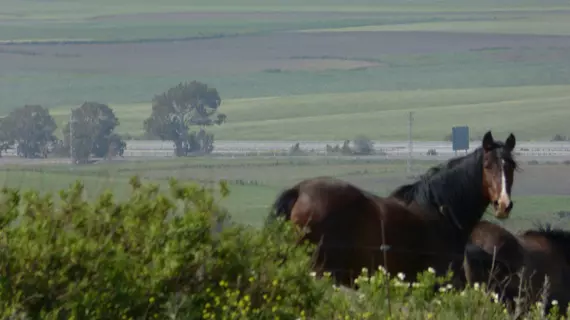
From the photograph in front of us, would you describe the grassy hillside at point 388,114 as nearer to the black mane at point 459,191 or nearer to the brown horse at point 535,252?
the brown horse at point 535,252

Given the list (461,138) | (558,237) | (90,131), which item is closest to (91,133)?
(90,131)

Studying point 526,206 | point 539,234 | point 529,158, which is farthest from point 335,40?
point 539,234

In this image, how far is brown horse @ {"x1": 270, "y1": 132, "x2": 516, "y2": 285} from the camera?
9312mm

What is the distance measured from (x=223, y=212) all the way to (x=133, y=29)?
4796 inches

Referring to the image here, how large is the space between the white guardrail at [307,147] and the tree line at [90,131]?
0.71 meters

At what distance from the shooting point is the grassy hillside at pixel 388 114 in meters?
79.6

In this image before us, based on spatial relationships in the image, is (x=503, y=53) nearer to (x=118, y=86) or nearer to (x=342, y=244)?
(x=118, y=86)

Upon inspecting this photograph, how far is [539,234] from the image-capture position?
10.0 metres

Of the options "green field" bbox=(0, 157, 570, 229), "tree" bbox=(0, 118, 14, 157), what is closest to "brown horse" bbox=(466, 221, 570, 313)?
"green field" bbox=(0, 157, 570, 229)

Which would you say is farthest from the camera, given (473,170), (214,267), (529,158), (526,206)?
(529,158)

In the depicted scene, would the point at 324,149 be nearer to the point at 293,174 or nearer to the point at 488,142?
the point at 293,174

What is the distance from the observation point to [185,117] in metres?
75.6

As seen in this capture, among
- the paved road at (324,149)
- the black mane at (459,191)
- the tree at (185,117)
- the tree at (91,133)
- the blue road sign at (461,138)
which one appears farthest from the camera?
the tree at (185,117)

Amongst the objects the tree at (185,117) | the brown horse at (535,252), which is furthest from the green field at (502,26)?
the brown horse at (535,252)
